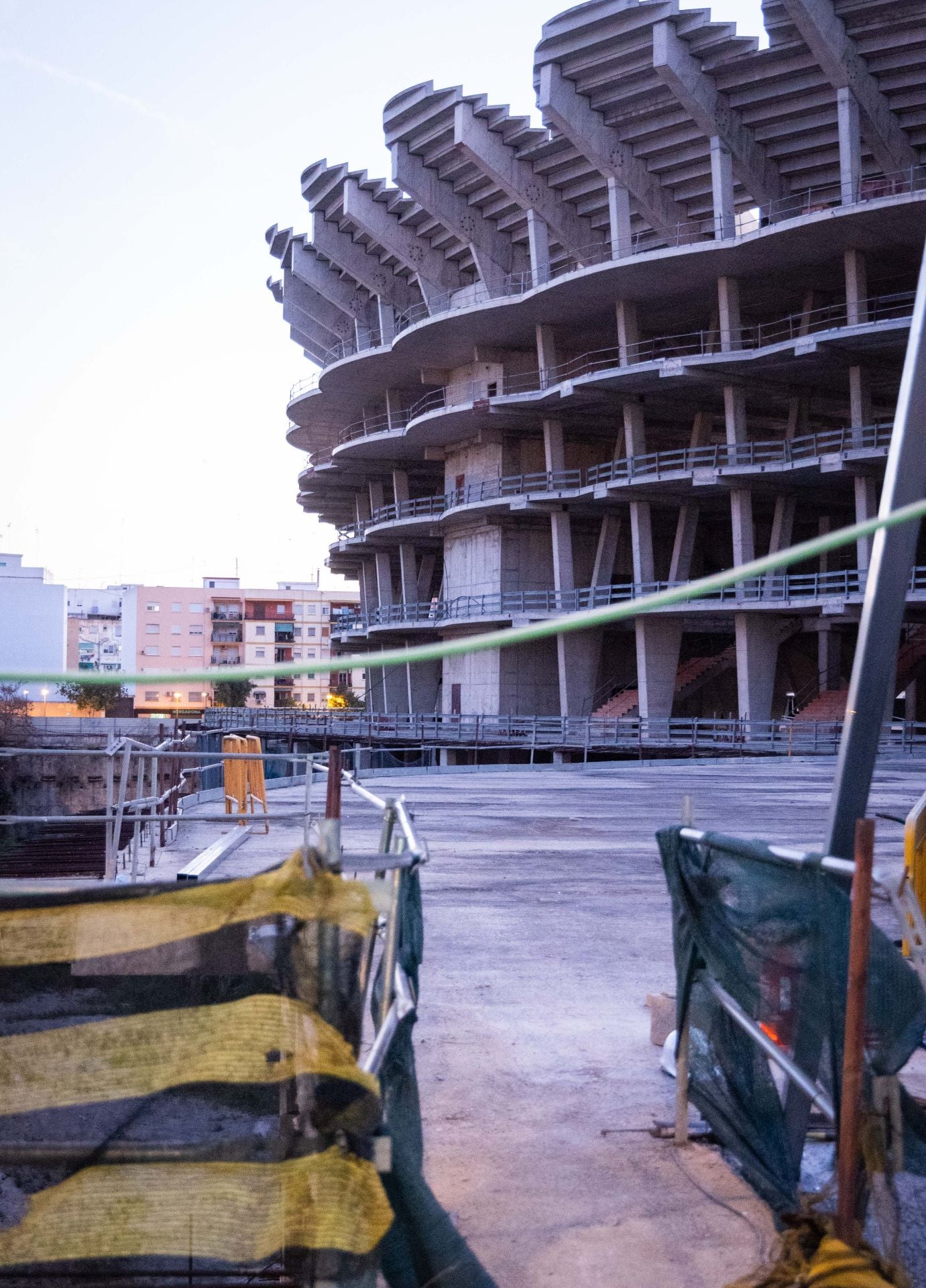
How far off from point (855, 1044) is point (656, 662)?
1515 inches

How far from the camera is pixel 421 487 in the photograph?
59.8 metres

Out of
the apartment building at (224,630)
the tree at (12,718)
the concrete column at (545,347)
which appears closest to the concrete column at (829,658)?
the concrete column at (545,347)

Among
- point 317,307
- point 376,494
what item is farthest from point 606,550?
point 317,307

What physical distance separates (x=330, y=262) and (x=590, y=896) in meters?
46.8

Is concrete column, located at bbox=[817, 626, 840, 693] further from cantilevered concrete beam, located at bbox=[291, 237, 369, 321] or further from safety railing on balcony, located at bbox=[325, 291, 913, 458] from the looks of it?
cantilevered concrete beam, located at bbox=[291, 237, 369, 321]

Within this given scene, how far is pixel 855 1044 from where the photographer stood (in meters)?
3.31

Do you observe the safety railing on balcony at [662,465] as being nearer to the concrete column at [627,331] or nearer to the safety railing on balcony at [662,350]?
the safety railing on balcony at [662,350]

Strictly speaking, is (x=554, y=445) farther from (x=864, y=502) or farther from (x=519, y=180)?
(x=864, y=502)

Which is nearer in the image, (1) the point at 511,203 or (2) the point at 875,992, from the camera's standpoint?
(2) the point at 875,992

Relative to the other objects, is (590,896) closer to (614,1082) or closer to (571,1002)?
(571,1002)

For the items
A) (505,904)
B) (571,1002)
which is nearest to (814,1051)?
(571,1002)

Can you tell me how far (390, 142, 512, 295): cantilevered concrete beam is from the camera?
41.4m

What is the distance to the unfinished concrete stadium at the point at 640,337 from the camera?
115ft

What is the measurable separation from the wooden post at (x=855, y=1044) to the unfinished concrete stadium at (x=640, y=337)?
107 feet
